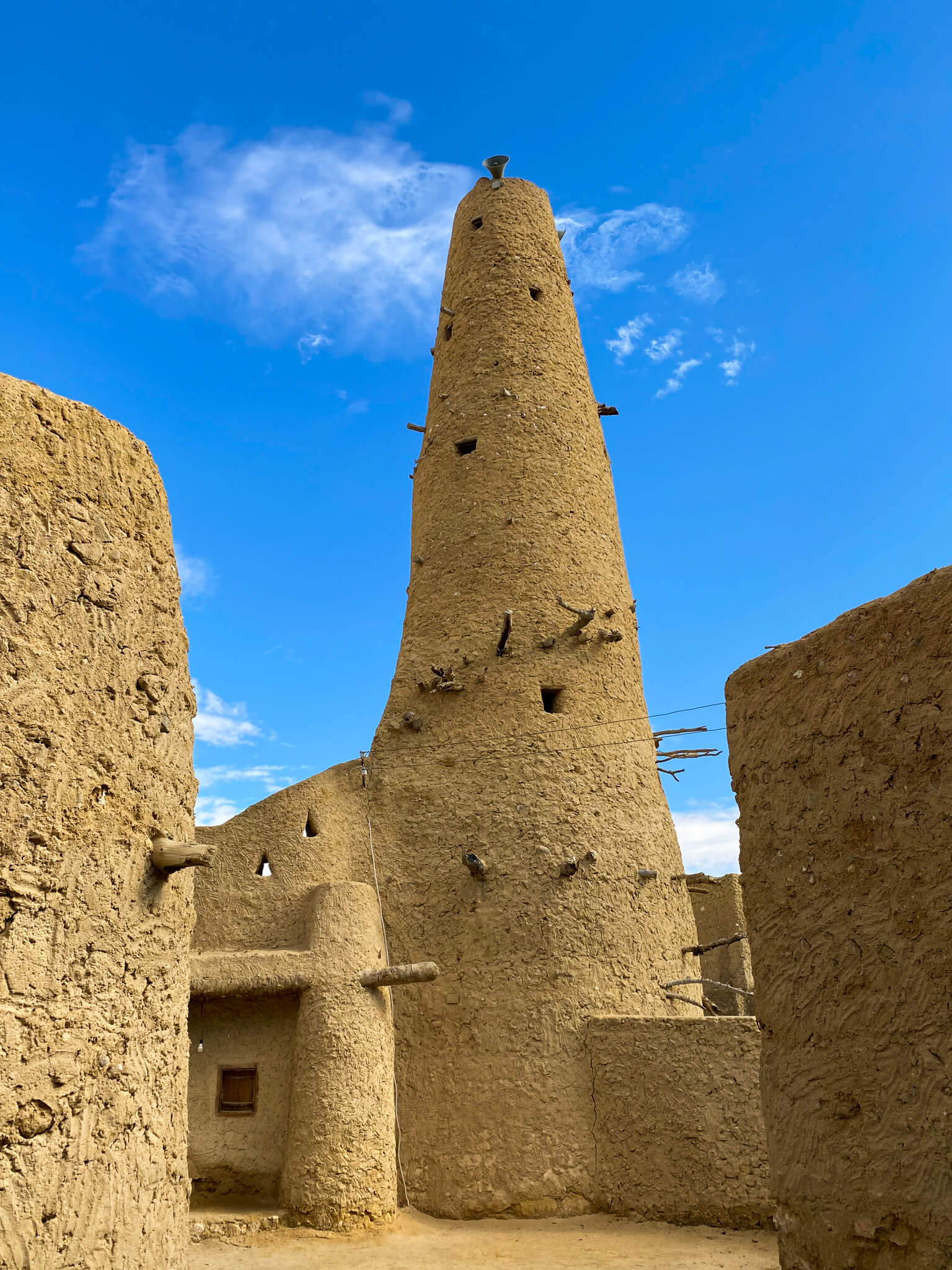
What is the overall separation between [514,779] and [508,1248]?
448 centimetres

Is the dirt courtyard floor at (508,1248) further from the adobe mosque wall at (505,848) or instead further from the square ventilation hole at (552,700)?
the square ventilation hole at (552,700)

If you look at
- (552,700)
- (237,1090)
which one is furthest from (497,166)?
(237,1090)

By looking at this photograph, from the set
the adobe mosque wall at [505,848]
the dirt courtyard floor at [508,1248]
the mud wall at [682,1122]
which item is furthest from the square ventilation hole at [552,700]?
the dirt courtyard floor at [508,1248]

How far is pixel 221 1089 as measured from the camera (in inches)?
382

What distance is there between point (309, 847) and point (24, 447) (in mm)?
7976

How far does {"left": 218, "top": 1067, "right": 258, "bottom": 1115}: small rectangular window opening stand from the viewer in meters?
9.62

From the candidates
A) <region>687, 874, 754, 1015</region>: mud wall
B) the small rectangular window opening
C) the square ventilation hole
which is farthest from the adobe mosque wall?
<region>687, 874, 754, 1015</region>: mud wall

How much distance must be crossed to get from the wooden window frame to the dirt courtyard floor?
1.13m

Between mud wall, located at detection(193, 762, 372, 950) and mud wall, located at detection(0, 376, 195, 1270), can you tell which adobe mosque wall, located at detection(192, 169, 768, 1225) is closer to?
mud wall, located at detection(193, 762, 372, 950)

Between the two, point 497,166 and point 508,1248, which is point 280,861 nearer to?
point 508,1248

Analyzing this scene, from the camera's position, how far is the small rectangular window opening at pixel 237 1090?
379 inches

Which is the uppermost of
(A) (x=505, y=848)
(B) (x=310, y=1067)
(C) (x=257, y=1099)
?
(A) (x=505, y=848)

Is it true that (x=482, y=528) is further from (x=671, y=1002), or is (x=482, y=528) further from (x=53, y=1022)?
(x=53, y=1022)

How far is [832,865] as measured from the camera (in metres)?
3.59
